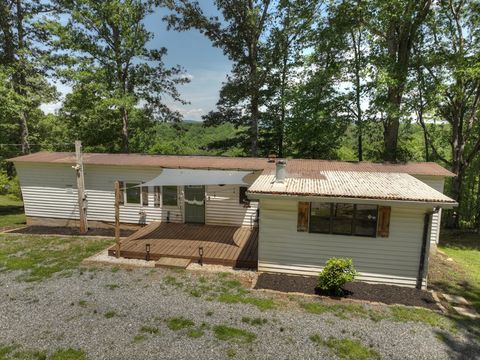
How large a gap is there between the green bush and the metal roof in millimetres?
1772

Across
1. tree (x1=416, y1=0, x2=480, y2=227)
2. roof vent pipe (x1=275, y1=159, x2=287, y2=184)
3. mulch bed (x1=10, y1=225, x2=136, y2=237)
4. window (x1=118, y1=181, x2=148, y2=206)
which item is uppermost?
tree (x1=416, y1=0, x2=480, y2=227)

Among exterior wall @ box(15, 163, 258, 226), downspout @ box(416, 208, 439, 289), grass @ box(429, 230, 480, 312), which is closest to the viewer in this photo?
downspout @ box(416, 208, 439, 289)

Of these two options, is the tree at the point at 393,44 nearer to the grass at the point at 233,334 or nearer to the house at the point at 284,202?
the house at the point at 284,202

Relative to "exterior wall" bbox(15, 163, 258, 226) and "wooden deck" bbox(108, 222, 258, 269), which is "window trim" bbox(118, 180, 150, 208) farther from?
"wooden deck" bbox(108, 222, 258, 269)

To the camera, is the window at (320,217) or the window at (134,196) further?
the window at (134,196)

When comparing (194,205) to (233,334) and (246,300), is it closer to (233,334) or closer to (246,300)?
(246,300)

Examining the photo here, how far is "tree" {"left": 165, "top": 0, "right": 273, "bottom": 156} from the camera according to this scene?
20656mm

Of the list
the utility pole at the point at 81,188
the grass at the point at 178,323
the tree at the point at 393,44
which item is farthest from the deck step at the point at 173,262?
the tree at the point at 393,44

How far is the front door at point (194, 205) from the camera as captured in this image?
13.1 metres

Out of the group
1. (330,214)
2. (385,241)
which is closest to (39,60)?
(330,214)

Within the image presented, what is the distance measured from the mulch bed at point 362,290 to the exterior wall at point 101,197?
15.6 ft

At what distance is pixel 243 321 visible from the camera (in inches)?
244

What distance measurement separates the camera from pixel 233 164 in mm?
12930

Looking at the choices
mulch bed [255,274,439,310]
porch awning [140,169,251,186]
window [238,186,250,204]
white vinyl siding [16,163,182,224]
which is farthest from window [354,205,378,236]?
white vinyl siding [16,163,182,224]
